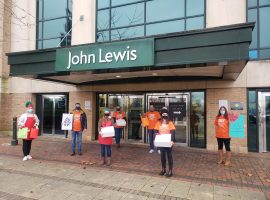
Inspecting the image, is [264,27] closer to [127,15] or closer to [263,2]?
[263,2]

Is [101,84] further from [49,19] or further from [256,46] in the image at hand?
[256,46]

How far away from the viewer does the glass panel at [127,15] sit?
10.6 metres

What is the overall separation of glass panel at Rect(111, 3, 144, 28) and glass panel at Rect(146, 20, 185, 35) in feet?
1.88

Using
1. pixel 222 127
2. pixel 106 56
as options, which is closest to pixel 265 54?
pixel 222 127

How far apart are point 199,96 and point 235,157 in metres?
2.83

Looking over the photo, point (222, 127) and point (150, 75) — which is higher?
point (150, 75)

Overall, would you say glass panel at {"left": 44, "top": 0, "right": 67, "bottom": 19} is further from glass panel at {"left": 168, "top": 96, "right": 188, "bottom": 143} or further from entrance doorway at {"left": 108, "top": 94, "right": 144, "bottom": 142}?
glass panel at {"left": 168, "top": 96, "right": 188, "bottom": 143}

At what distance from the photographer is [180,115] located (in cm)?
1040

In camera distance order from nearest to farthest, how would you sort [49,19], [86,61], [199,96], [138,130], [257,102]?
[86,61] → [257,102] → [199,96] → [138,130] → [49,19]

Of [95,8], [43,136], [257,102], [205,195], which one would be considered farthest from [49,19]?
[205,195]

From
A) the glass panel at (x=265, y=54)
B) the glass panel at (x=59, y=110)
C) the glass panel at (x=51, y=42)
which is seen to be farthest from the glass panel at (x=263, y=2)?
the glass panel at (x=59, y=110)

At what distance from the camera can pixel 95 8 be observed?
456 inches

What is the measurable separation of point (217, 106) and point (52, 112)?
340 inches

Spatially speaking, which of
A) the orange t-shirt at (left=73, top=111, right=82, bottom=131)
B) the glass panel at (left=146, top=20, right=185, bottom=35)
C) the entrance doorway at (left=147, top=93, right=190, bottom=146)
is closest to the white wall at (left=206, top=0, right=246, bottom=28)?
the glass panel at (left=146, top=20, right=185, bottom=35)
